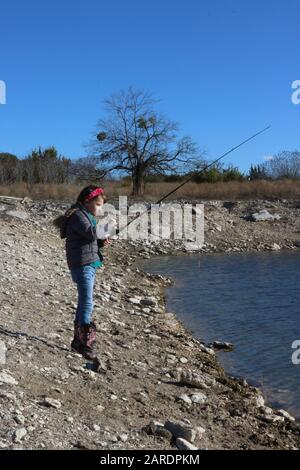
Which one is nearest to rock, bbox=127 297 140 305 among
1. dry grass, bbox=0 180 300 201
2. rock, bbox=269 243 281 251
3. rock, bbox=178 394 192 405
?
rock, bbox=178 394 192 405

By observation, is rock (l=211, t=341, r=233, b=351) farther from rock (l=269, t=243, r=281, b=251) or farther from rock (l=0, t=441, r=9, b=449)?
rock (l=269, t=243, r=281, b=251)

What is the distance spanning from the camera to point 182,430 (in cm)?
412

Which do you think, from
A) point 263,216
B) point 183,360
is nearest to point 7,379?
point 183,360

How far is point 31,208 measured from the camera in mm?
22500

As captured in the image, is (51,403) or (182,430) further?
(51,403)

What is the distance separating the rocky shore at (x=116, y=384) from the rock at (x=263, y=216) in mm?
15498

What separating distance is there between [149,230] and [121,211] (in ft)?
9.32

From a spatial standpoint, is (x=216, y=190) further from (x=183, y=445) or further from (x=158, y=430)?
(x=183, y=445)

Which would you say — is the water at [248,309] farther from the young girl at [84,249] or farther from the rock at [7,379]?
the rock at [7,379]

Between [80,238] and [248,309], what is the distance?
5655 millimetres

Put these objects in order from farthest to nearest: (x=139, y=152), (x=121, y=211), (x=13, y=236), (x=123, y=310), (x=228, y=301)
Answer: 1. (x=139, y=152)
2. (x=121, y=211)
3. (x=13, y=236)
4. (x=228, y=301)
5. (x=123, y=310)
